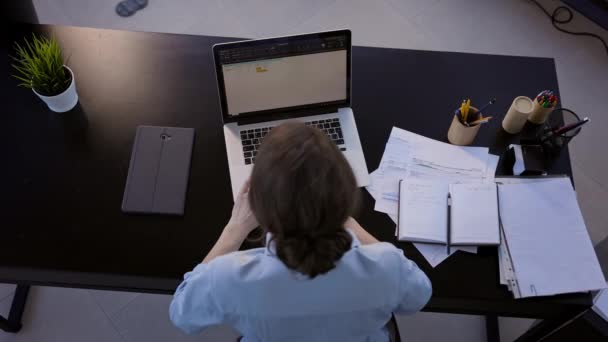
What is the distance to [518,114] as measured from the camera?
1310mm

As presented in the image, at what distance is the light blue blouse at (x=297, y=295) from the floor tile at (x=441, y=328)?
91cm

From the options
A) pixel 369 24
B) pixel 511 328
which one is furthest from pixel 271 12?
pixel 511 328

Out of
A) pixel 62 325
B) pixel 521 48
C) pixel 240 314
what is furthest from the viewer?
pixel 521 48

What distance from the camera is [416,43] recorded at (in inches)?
101

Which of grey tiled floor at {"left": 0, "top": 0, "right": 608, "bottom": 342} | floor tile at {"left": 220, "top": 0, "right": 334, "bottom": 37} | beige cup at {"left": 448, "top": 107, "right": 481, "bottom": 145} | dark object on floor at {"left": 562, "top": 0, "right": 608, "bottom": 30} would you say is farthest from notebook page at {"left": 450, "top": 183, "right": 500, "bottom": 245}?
dark object on floor at {"left": 562, "top": 0, "right": 608, "bottom": 30}

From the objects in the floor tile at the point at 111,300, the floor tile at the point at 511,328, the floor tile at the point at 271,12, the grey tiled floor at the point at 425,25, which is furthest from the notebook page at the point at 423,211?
the floor tile at the point at 271,12

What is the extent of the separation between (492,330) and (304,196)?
4.36 feet

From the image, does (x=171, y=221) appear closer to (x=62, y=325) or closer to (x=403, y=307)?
(x=403, y=307)

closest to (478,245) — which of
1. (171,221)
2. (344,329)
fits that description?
(344,329)

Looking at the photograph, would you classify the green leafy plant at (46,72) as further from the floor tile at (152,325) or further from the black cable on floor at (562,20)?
the black cable on floor at (562,20)

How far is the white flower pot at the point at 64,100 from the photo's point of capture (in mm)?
1314

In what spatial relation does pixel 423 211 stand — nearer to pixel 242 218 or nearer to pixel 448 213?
pixel 448 213

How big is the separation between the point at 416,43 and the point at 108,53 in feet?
5.47

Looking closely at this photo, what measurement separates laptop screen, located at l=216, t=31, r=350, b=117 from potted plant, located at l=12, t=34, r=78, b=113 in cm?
46
